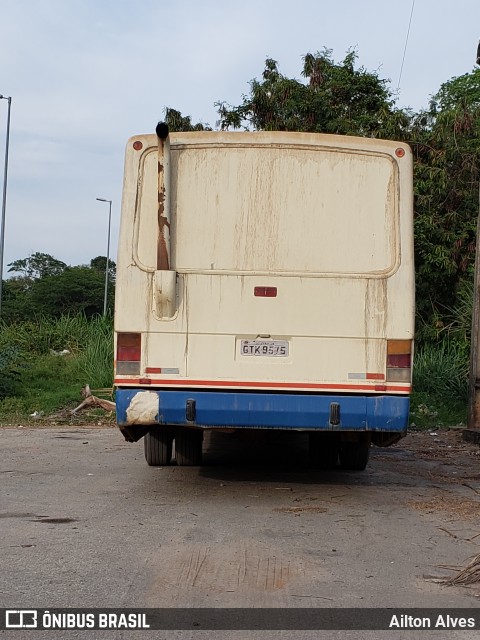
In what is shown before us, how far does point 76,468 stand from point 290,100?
Answer: 55.4 feet

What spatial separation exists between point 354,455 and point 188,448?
1.67m

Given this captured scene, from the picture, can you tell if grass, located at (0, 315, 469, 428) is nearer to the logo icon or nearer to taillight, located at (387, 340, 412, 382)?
taillight, located at (387, 340, 412, 382)

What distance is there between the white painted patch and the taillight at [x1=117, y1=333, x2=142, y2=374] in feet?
0.75

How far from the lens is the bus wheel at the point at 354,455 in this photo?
8.94 metres

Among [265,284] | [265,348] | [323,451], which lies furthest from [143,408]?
[323,451]

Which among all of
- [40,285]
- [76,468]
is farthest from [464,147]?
[40,285]

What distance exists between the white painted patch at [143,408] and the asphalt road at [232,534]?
70 centimetres

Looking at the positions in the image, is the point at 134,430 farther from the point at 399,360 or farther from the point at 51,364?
the point at 51,364

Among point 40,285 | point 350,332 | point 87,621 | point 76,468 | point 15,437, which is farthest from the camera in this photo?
point 40,285

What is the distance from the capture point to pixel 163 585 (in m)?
4.96

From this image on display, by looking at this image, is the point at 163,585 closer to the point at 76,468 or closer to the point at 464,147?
the point at 76,468

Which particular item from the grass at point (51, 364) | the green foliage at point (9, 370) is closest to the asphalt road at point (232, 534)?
the grass at point (51, 364)

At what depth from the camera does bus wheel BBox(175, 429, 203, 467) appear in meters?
8.87

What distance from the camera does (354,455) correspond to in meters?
9.12
